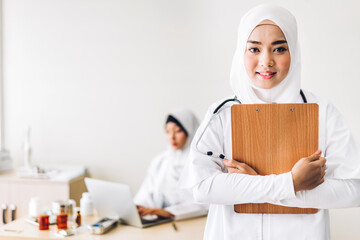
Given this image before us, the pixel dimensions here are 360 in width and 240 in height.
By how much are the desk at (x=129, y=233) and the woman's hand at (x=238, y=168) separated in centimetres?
77

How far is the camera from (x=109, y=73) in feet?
11.6

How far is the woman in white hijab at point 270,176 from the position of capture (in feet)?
3.67

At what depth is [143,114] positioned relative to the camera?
349 cm

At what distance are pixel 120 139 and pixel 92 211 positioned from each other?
53.4 inches

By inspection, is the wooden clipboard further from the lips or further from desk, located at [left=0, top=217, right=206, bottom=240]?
desk, located at [left=0, top=217, right=206, bottom=240]

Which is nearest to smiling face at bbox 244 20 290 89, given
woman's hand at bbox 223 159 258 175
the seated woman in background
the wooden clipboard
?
the wooden clipboard

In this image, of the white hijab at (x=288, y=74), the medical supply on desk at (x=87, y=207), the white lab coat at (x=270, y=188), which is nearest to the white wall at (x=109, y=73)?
the medical supply on desk at (x=87, y=207)

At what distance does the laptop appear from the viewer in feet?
6.33

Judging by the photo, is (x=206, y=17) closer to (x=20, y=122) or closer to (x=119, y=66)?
(x=119, y=66)

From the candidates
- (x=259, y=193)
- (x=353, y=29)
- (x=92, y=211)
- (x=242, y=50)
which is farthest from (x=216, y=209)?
(x=353, y=29)

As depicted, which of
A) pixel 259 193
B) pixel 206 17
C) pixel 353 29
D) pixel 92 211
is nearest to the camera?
pixel 259 193

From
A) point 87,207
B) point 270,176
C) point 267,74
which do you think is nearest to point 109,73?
point 87,207

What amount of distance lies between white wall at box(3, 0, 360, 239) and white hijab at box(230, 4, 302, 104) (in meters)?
1.85

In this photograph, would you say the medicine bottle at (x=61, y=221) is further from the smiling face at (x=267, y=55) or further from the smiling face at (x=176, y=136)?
the smiling face at (x=267, y=55)
